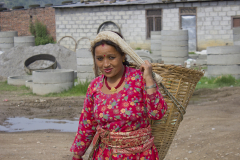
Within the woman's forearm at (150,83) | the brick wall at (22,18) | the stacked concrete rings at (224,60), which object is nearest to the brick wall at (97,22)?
the brick wall at (22,18)

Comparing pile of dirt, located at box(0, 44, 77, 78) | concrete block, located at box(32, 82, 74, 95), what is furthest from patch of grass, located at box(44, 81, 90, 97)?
pile of dirt, located at box(0, 44, 77, 78)

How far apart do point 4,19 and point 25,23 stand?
1772mm

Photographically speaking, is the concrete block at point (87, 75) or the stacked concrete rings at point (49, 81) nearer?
the stacked concrete rings at point (49, 81)

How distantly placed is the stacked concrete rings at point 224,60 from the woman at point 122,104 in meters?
8.89

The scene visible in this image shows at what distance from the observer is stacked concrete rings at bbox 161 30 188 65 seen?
43.7 ft

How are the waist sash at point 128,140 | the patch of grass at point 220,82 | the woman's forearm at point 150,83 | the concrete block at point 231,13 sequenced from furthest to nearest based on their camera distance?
the concrete block at point 231,13 < the patch of grass at point 220,82 < the waist sash at point 128,140 < the woman's forearm at point 150,83

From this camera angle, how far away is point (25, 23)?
87.3ft

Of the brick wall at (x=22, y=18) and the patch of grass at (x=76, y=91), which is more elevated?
the brick wall at (x=22, y=18)

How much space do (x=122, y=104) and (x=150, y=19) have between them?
1838cm

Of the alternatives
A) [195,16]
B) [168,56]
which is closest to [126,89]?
[168,56]

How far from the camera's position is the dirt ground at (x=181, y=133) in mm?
4332

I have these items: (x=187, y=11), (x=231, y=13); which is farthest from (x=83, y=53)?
(x=231, y=13)

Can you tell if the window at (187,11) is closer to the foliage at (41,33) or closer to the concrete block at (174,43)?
the concrete block at (174,43)

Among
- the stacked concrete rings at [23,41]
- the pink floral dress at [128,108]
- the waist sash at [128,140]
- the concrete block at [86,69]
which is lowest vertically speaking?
the concrete block at [86,69]
